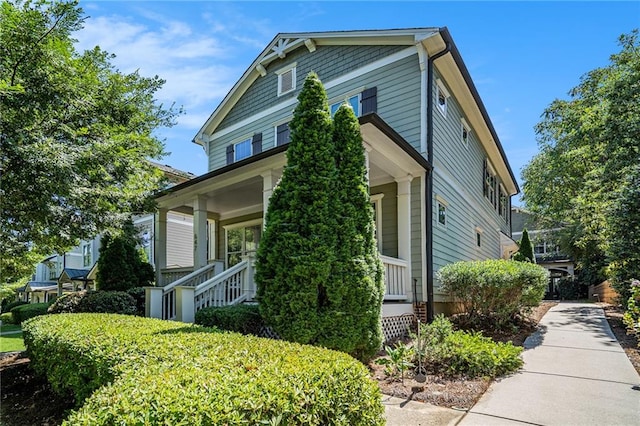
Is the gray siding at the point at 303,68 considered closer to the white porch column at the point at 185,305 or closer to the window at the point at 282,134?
the window at the point at 282,134

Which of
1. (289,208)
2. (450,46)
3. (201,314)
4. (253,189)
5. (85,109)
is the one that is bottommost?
(201,314)

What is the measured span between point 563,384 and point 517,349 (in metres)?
1.07

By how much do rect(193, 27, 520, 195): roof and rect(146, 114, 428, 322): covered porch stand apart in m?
2.93

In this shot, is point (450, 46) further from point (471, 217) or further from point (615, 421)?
point (615, 421)

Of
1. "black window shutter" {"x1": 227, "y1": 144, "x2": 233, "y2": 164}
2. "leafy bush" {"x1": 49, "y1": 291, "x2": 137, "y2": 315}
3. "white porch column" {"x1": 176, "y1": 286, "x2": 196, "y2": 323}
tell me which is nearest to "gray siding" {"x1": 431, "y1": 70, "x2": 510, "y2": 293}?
"white porch column" {"x1": 176, "y1": 286, "x2": 196, "y2": 323}

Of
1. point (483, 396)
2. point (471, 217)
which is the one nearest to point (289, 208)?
point (483, 396)


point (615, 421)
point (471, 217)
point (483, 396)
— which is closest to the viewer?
point (615, 421)

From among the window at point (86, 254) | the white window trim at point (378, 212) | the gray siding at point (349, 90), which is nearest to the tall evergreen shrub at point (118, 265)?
the gray siding at point (349, 90)

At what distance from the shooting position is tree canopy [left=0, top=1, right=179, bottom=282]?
5.36 metres

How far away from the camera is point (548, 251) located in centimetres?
3209

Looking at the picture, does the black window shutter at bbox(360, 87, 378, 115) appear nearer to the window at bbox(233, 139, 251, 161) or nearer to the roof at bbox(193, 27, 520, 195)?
the roof at bbox(193, 27, 520, 195)

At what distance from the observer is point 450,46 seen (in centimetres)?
912

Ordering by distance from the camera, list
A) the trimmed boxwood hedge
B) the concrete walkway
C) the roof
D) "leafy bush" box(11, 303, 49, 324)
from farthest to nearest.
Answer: "leafy bush" box(11, 303, 49, 324)
the roof
the concrete walkway
the trimmed boxwood hedge

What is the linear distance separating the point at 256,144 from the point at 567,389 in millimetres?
10986
